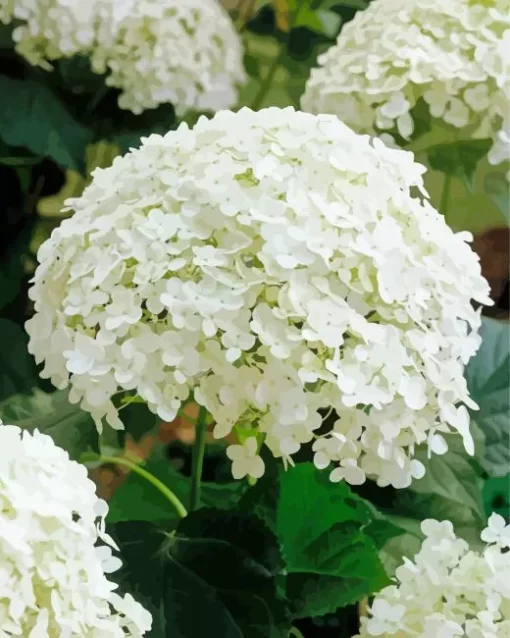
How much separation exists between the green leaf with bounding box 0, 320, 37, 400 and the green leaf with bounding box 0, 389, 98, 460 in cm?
11

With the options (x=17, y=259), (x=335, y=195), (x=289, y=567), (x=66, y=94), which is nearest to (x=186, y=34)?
(x=66, y=94)

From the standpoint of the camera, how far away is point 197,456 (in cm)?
59

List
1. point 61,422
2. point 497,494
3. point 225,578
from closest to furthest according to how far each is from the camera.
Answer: point 225,578 → point 61,422 → point 497,494

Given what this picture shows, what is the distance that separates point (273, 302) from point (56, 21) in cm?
44

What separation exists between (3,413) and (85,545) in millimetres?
284

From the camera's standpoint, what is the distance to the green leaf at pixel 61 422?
0.64m

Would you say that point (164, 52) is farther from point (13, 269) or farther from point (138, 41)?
point (13, 269)

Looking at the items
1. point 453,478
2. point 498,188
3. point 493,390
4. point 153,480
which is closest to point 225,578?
point 153,480

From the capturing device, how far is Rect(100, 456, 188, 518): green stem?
0.64 meters

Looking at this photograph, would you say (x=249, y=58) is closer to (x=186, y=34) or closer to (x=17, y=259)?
(x=186, y=34)

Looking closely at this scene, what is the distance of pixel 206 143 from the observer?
536mm

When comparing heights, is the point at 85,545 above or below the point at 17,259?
above

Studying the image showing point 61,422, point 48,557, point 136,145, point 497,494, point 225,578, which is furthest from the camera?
point 136,145

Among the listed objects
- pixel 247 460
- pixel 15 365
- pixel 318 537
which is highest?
pixel 247 460
